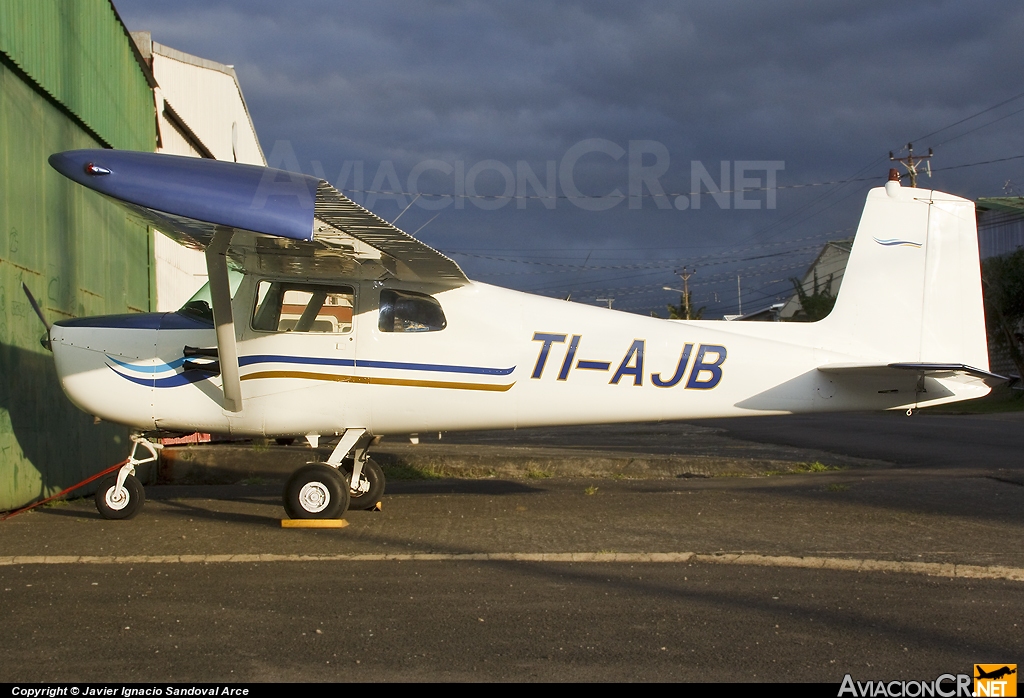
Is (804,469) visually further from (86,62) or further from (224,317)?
(86,62)

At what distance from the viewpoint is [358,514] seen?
816 centimetres

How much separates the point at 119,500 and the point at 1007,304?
41.9 m

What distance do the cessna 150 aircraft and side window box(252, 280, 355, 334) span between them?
0.01 meters

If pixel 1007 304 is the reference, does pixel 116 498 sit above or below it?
below

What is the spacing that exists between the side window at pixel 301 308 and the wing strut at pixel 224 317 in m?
0.40

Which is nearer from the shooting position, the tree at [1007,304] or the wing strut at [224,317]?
the wing strut at [224,317]

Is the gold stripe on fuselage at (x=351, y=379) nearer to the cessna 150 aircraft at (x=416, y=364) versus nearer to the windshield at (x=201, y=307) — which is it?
the cessna 150 aircraft at (x=416, y=364)

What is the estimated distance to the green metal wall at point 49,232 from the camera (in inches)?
316

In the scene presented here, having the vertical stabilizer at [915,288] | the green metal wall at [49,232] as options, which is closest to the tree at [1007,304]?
the vertical stabilizer at [915,288]

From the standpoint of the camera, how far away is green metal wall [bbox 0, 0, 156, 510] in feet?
26.3

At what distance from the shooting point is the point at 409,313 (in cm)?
777

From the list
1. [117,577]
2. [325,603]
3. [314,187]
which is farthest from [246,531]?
[314,187]

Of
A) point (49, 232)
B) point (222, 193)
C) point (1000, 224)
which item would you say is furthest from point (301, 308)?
point (1000, 224)

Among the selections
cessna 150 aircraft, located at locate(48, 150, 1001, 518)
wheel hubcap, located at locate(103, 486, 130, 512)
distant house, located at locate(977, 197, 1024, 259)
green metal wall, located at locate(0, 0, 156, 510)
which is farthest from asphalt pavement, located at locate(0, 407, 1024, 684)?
distant house, located at locate(977, 197, 1024, 259)
